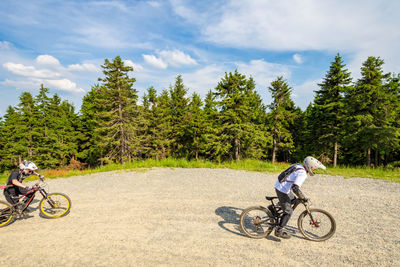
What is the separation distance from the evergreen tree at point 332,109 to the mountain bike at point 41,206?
2651 cm

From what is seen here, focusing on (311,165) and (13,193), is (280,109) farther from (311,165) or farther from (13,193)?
(13,193)

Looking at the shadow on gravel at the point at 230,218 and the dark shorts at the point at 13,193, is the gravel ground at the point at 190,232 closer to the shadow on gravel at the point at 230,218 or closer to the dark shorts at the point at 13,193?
the shadow on gravel at the point at 230,218

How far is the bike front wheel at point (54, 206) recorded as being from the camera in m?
6.13

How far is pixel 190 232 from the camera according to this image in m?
5.03

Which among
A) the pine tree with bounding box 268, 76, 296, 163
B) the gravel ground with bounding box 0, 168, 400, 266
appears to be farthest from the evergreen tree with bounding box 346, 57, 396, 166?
the gravel ground with bounding box 0, 168, 400, 266

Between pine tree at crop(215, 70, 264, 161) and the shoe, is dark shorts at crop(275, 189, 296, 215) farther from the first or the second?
pine tree at crop(215, 70, 264, 161)

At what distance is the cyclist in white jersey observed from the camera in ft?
14.4

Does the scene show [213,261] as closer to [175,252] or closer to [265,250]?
[175,252]

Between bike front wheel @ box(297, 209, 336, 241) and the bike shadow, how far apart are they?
0.26 metres

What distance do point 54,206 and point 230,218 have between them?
5.76 meters

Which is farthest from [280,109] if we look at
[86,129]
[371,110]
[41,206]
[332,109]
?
[86,129]

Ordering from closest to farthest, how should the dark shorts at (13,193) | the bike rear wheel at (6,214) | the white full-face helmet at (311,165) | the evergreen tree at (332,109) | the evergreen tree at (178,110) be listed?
the white full-face helmet at (311,165) → the bike rear wheel at (6,214) → the dark shorts at (13,193) → the evergreen tree at (332,109) → the evergreen tree at (178,110)

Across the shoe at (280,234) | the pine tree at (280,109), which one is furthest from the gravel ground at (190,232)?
the pine tree at (280,109)

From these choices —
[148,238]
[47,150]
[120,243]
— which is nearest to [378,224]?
[148,238]
